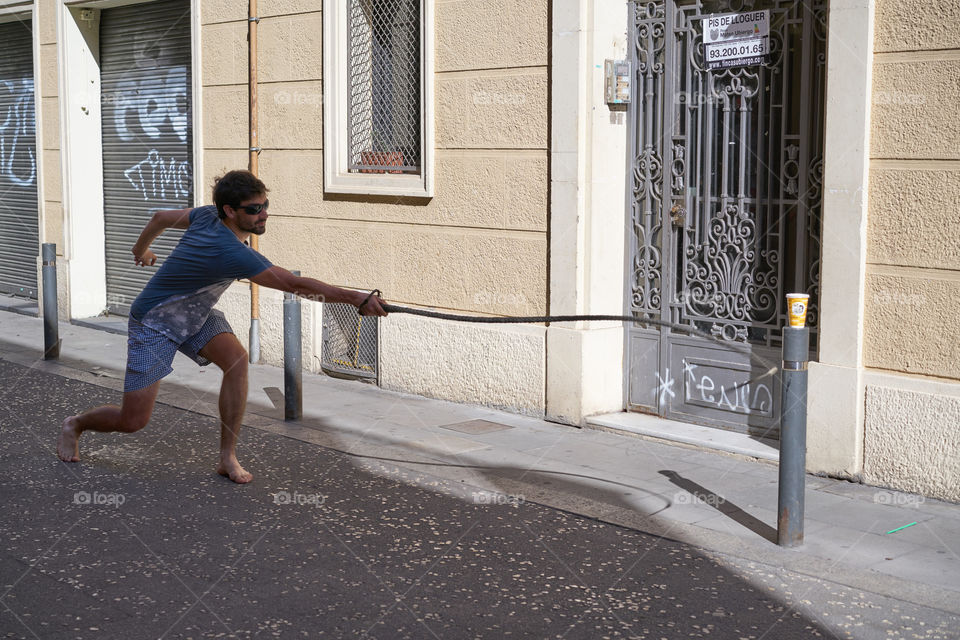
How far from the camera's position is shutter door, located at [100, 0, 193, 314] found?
37.4ft

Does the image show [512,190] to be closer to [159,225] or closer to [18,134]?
[159,225]

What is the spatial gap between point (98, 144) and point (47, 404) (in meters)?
5.24

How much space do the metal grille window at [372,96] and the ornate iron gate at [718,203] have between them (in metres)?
2.02

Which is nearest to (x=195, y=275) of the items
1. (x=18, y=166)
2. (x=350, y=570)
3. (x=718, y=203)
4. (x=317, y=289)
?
(x=317, y=289)

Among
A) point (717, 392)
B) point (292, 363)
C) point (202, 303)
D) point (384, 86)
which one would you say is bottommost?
point (717, 392)

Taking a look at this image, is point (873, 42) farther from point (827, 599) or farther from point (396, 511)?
point (396, 511)

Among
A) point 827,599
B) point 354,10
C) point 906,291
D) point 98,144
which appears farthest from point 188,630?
point 98,144

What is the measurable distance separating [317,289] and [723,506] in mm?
2248

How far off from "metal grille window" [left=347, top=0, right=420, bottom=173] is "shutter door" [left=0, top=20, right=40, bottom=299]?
5.71 metres

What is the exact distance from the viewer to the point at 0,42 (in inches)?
554

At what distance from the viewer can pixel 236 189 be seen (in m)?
5.70

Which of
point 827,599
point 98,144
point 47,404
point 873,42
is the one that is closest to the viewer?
point 827,599

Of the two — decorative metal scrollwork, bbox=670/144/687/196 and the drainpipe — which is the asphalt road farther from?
the drainpipe

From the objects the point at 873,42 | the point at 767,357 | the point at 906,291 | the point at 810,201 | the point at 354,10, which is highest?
the point at 354,10
